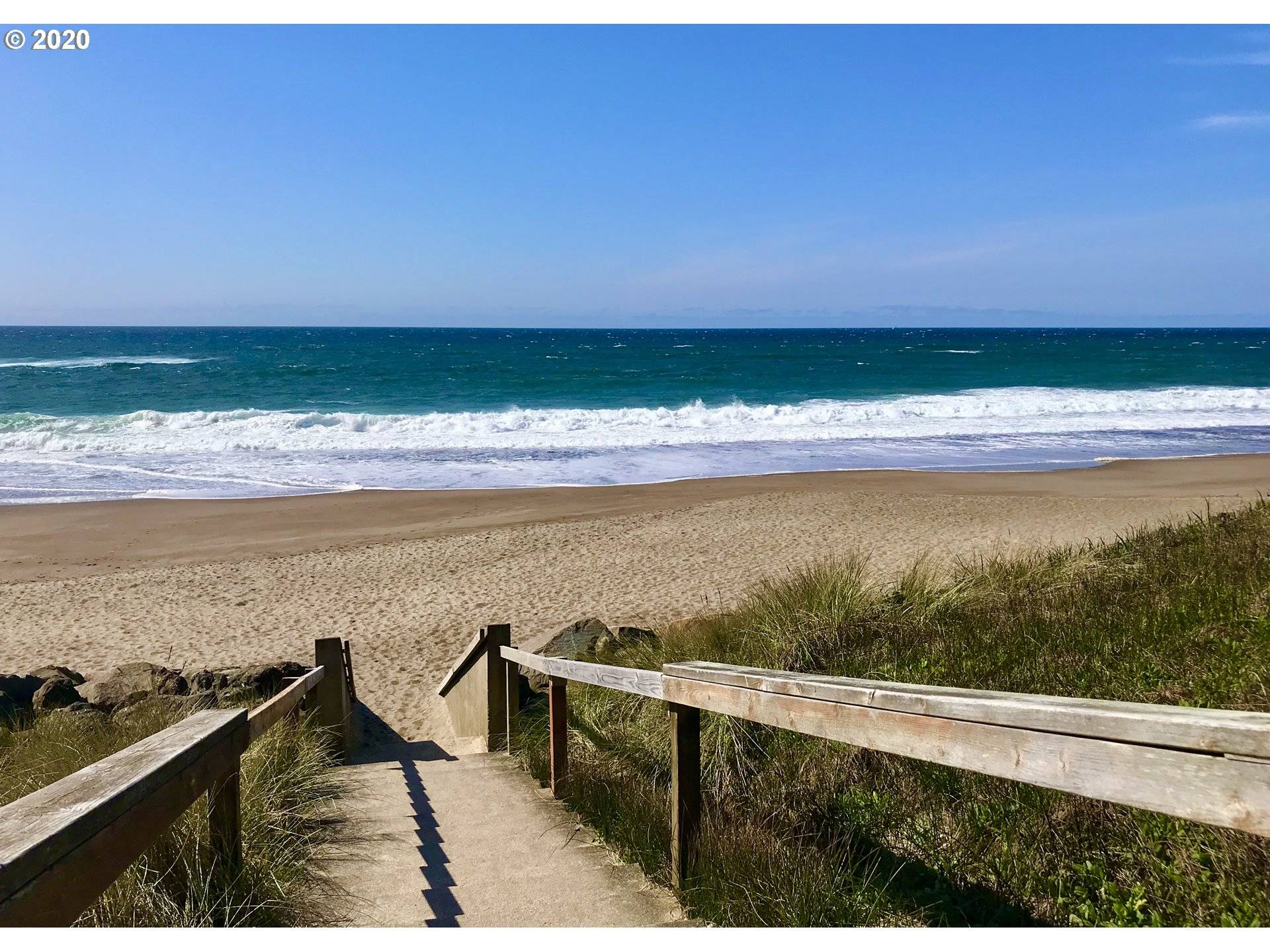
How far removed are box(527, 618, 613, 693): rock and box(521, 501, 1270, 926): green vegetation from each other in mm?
1710

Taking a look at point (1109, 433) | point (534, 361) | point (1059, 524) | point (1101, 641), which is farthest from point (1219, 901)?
point (534, 361)

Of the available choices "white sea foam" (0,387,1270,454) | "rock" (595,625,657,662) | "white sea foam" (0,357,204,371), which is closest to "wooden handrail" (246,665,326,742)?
"rock" (595,625,657,662)

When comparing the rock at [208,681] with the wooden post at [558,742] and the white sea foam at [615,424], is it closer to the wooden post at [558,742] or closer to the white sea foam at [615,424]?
the wooden post at [558,742]

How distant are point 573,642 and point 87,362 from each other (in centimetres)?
8481

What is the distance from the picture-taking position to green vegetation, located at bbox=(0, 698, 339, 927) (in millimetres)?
2857

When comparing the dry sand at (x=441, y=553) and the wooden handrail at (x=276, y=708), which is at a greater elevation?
the wooden handrail at (x=276, y=708)

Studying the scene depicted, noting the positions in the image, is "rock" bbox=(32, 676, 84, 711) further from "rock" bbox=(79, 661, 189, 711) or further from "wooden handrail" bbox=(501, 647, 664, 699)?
"wooden handrail" bbox=(501, 647, 664, 699)

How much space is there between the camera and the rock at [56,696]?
24.6ft

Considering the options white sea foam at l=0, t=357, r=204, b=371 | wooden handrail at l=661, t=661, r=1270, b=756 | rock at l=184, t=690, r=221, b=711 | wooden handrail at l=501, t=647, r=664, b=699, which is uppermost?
white sea foam at l=0, t=357, r=204, b=371

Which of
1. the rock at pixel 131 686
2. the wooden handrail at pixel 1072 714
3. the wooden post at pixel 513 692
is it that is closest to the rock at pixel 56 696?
the rock at pixel 131 686

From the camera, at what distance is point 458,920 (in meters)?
3.54

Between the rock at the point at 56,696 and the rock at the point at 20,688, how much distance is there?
0.45 ft

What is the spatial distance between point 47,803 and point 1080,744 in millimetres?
2111

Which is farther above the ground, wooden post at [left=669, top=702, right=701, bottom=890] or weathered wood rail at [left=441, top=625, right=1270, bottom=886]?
weathered wood rail at [left=441, top=625, right=1270, bottom=886]
